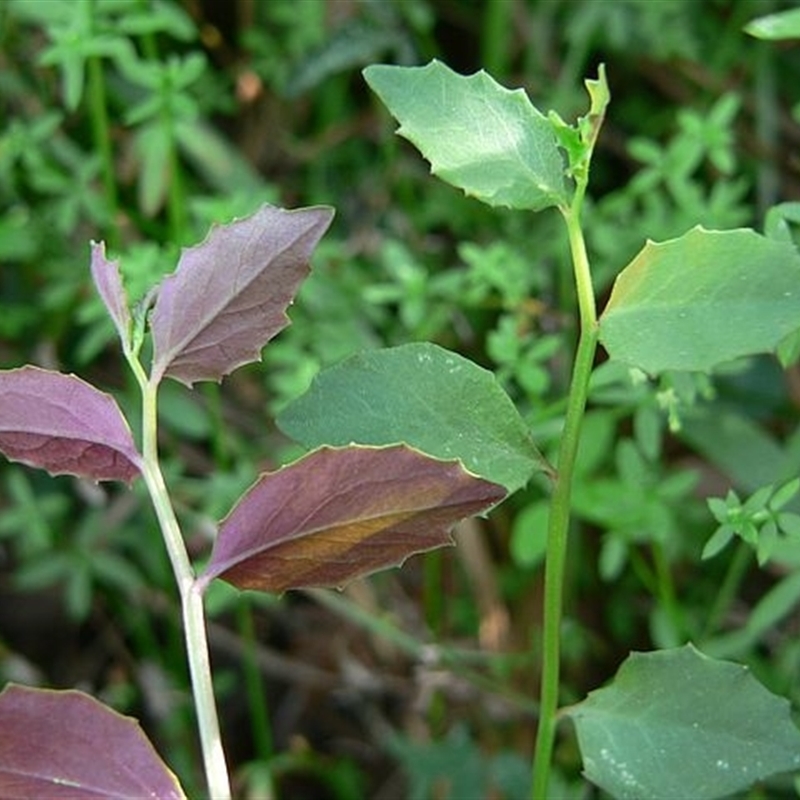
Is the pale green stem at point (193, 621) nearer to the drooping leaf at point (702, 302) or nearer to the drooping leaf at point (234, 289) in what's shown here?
the drooping leaf at point (234, 289)

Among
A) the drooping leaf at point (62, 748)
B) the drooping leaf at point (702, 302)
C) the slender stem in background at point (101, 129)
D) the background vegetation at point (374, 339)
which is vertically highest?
the drooping leaf at point (702, 302)

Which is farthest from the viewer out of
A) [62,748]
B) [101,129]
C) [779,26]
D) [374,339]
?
[374,339]

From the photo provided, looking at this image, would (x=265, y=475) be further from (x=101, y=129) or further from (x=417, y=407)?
(x=101, y=129)

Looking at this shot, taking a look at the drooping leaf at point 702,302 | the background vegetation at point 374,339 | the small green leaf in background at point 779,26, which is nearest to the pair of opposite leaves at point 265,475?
the drooping leaf at point 702,302

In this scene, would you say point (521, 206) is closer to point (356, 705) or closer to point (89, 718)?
point (89, 718)

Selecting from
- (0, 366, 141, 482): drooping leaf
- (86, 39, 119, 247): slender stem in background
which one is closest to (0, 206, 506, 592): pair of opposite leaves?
(0, 366, 141, 482): drooping leaf

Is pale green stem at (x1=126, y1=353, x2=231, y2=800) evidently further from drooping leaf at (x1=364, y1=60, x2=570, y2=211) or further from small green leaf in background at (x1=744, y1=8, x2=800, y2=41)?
small green leaf in background at (x1=744, y1=8, x2=800, y2=41)

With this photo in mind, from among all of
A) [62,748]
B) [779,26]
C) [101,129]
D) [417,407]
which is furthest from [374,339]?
[62,748]
